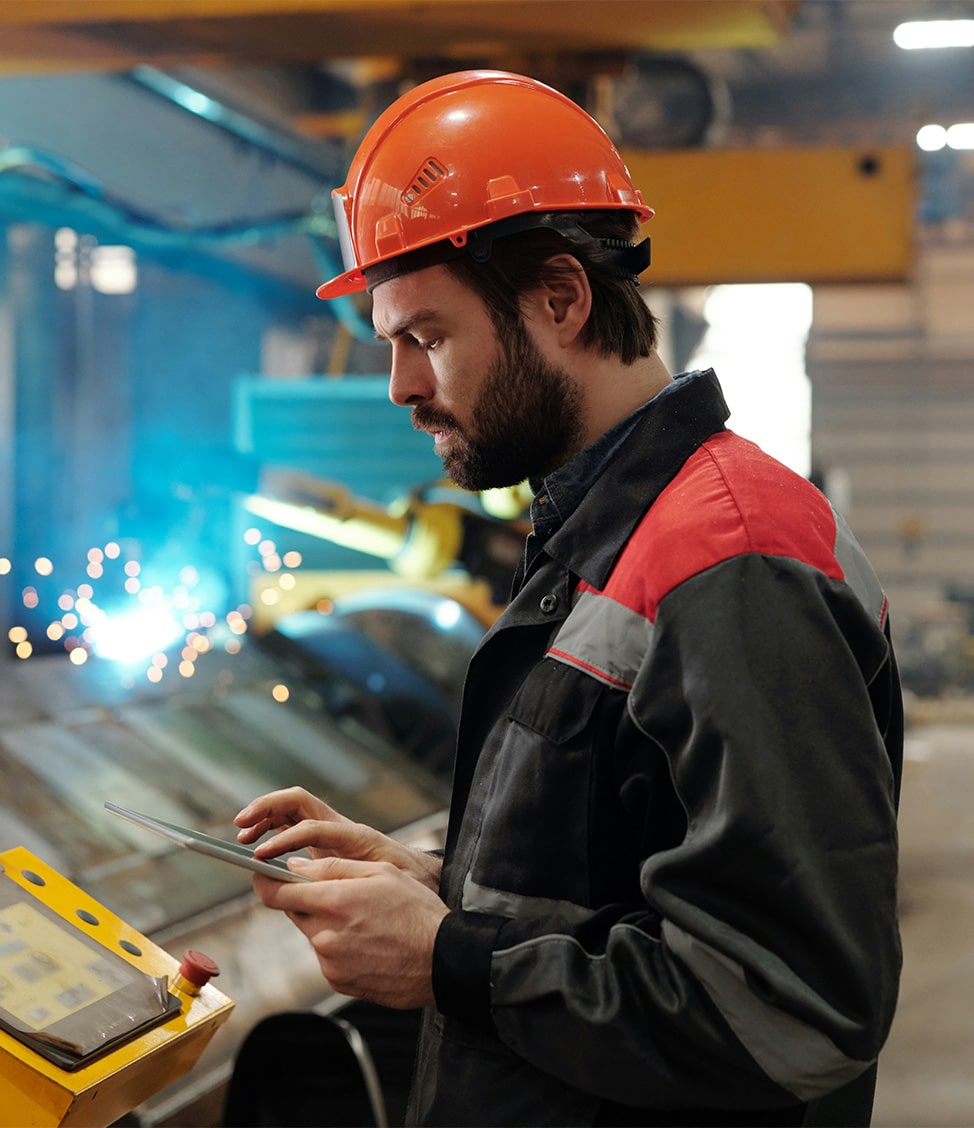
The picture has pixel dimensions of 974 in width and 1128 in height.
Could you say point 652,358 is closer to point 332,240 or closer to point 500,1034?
point 500,1034

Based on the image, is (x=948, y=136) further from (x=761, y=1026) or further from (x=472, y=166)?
(x=761, y=1026)

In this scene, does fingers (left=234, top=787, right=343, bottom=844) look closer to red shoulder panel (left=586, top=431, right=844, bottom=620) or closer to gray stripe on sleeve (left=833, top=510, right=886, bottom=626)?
red shoulder panel (left=586, top=431, right=844, bottom=620)

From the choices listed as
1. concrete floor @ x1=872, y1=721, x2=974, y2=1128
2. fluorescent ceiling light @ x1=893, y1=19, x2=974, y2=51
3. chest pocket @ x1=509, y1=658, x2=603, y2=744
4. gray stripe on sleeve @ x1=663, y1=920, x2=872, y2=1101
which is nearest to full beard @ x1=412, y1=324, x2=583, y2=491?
chest pocket @ x1=509, y1=658, x2=603, y2=744

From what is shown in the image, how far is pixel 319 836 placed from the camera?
115cm

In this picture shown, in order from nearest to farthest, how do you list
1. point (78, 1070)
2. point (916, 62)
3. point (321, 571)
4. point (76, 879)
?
point (78, 1070), point (76, 879), point (321, 571), point (916, 62)

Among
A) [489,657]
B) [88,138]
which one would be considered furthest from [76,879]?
[88,138]

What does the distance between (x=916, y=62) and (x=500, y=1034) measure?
377 inches

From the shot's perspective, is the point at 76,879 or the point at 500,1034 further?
the point at 76,879

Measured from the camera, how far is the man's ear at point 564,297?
3.85 feet

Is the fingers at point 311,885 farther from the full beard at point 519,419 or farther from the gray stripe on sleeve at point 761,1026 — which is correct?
the full beard at point 519,419

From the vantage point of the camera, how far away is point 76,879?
275cm

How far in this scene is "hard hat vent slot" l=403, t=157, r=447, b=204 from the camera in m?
1.21

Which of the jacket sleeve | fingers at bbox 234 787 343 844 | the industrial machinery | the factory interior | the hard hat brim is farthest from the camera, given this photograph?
the factory interior

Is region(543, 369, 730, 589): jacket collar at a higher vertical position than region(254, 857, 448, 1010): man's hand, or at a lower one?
higher
